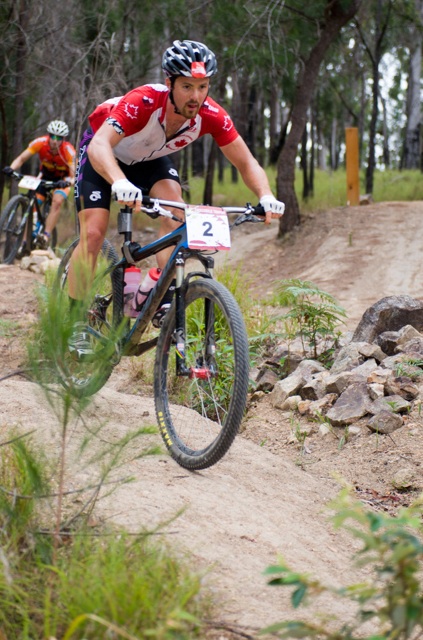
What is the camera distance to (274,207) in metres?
3.86

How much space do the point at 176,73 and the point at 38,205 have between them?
7.31 m

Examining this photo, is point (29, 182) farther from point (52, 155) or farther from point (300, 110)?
point (300, 110)

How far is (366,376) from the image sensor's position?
534 cm

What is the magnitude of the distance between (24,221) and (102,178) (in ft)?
21.6

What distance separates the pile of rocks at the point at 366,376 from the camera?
5066 mm

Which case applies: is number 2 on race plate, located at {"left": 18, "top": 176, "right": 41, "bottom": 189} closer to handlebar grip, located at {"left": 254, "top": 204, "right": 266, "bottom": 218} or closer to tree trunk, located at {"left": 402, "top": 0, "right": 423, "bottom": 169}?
handlebar grip, located at {"left": 254, "top": 204, "right": 266, "bottom": 218}

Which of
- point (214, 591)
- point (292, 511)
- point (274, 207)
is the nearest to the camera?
point (214, 591)

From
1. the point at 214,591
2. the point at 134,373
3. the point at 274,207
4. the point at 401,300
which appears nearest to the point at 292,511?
the point at 214,591

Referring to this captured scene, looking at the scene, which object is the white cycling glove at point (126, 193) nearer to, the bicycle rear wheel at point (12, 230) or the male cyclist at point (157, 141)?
the male cyclist at point (157, 141)

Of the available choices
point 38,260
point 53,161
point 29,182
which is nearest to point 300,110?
point 53,161

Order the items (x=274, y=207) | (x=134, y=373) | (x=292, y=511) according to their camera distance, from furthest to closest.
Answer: (x=134, y=373) → (x=274, y=207) → (x=292, y=511)

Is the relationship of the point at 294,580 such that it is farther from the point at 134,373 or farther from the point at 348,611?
the point at 134,373

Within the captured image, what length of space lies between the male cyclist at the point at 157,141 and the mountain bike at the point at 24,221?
6.18m

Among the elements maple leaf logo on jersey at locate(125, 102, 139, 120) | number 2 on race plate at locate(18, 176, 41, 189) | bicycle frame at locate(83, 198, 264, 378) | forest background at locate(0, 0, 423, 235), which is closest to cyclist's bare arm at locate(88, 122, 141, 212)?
maple leaf logo on jersey at locate(125, 102, 139, 120)
